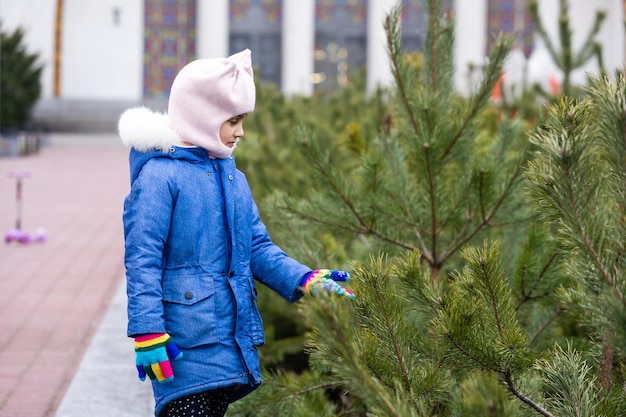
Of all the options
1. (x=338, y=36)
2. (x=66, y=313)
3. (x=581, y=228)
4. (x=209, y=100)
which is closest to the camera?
(x=581, y=228)

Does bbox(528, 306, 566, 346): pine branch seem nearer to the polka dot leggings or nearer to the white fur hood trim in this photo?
the polka dot leggings

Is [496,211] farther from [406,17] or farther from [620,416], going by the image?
[406,17]

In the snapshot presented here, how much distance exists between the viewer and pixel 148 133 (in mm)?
2744

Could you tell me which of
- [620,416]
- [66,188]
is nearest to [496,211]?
[620,416]

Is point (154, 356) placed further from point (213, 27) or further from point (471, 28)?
point (471, 28)

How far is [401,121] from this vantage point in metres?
3.36

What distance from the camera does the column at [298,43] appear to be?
3312cm

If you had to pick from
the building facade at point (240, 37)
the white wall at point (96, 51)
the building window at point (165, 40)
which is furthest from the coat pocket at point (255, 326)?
the building window at point (165, 40)

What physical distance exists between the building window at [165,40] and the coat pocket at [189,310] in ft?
103

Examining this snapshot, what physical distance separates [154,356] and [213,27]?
103 feet

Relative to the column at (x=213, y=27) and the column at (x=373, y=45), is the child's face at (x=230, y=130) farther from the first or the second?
the column at (x=213, y=27)

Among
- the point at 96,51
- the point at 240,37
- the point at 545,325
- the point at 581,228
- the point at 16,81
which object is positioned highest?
the point at 240,37

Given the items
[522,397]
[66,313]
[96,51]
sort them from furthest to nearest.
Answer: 1. [96,51]
2. [66,313]
3. [522,397]

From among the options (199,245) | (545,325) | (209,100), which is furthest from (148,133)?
(545,325)
